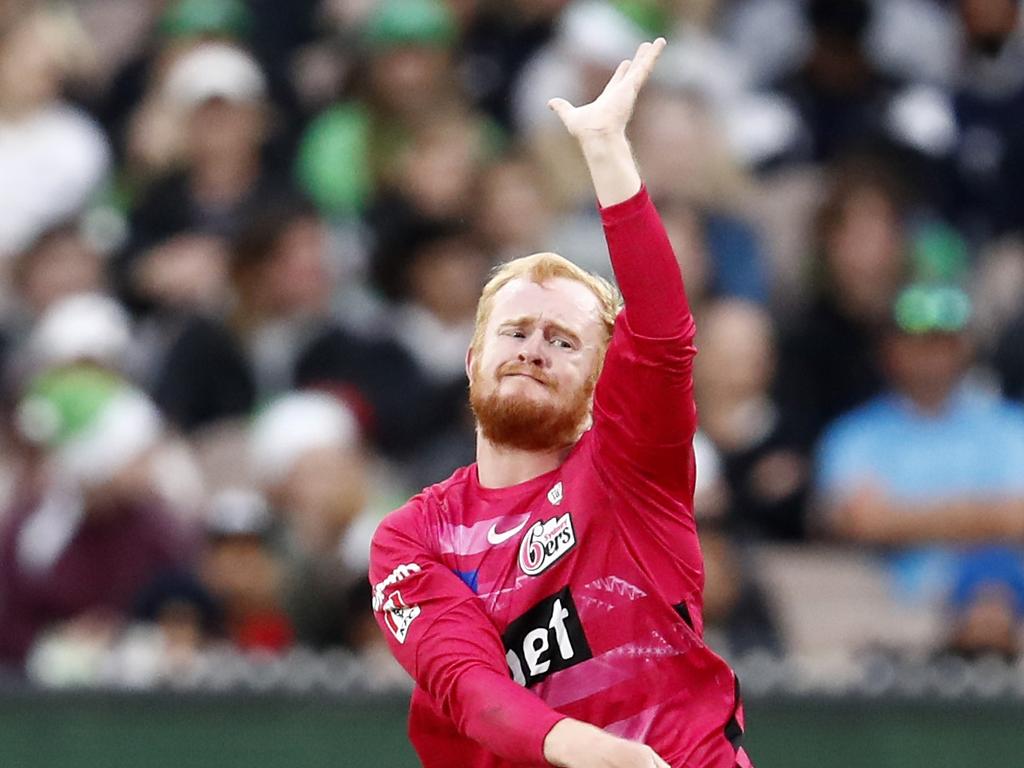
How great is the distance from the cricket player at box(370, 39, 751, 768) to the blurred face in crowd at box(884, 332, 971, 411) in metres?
3.59

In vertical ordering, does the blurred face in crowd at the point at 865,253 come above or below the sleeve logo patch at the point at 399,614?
above

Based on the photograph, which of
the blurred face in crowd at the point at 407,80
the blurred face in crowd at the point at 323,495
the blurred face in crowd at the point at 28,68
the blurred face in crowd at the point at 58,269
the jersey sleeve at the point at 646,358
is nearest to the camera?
the jersey sleeve at the point at 646,358

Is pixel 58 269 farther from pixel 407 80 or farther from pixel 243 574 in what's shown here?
pixel 243 574

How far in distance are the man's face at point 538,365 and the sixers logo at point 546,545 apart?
0.65 ft

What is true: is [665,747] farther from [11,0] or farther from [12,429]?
[11,0]

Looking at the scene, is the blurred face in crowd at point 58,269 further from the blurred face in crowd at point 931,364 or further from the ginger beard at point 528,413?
the ginger beard at point 528,413

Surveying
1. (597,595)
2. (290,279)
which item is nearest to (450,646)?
(597,595)

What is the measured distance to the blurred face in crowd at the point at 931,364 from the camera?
788 cm

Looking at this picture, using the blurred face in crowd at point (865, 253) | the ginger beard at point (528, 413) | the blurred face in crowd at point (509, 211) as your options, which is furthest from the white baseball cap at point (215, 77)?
the ginger beard at point (528, 413)

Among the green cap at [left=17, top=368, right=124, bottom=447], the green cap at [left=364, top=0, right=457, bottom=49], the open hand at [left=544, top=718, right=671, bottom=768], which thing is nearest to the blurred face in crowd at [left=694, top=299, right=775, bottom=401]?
the green cap at [left=364, top=0, right=457, bottom=49]

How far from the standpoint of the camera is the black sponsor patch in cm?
430

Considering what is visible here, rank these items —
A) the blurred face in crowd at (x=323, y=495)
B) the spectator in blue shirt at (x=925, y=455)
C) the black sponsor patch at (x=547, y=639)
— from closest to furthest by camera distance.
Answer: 1. the black sponsor patch at (x=547, y=639)
2. the spectator in blue shirt at (x=925, y=455)
3. the blurred face in crowd at (x=323, y=495)

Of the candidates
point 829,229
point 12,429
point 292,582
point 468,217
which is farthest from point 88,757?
point 829,229

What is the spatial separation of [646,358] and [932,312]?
159 inches
